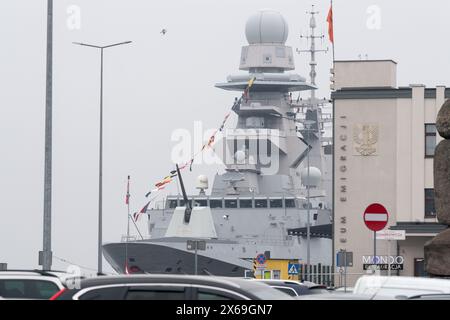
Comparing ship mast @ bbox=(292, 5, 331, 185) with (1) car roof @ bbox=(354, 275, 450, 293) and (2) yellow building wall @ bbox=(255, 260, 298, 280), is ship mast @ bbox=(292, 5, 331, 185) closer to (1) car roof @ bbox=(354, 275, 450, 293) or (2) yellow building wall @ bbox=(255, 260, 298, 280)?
(2) yellow building wall @ bbox=(255, 260, 298, 280)

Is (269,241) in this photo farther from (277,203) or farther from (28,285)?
(28,285)

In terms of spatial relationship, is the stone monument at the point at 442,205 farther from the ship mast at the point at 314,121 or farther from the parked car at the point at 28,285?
the ship mast at the point at 314,121

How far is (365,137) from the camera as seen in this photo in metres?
65.7

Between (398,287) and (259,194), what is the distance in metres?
80.8

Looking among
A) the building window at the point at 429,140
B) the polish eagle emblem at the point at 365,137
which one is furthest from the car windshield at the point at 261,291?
the building window at the point at 429,140

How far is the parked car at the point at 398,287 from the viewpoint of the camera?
14.3 metres

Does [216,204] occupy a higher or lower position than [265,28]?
lower

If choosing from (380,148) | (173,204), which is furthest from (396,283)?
(173,204)

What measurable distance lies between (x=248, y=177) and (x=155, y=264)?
352 inches

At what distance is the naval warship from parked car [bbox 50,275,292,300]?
70.6 metres

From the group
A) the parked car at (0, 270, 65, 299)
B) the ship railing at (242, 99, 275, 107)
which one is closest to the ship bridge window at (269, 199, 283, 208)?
the ship railing at (242, 99, 275, 107)

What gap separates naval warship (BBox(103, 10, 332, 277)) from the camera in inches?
3659

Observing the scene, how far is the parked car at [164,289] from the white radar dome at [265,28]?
9061cm
